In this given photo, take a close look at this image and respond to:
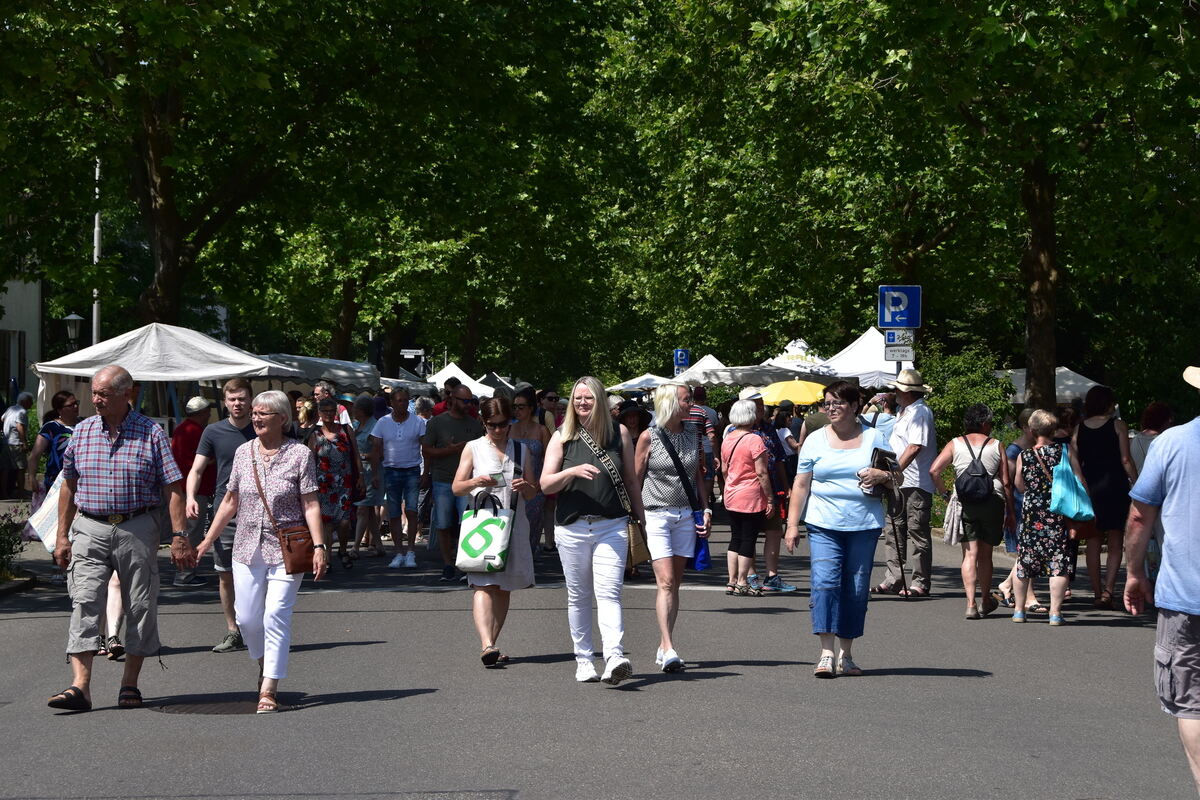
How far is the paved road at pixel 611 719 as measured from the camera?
650 cm

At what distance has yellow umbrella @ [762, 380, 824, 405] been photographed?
29.5m

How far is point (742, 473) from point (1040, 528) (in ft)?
9.10

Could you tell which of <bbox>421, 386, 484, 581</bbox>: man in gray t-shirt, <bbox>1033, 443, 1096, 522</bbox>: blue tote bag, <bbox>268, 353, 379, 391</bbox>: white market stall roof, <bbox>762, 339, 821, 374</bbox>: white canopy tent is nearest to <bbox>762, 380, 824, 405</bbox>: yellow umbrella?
<bbox>762, 339, 821, 374</bbox>: white canopy tent

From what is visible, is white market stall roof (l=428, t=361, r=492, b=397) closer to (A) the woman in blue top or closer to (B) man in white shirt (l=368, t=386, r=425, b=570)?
(B) man in white shirt (l=368, t=386, r=425, b=570)

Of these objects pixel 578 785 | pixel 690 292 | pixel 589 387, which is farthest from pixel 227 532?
pixel 690 292

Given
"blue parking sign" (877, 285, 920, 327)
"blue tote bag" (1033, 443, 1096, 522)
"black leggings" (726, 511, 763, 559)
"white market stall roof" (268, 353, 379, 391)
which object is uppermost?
"blue parking sign" (877, 285, 920, 327)

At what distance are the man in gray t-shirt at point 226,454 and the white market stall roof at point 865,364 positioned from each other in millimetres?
19672

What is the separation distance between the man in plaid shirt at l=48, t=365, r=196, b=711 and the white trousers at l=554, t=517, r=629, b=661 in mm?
2125

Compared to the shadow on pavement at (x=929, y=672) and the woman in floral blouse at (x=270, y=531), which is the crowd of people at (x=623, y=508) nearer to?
the woman in floral blouse at (x=270, y=531)

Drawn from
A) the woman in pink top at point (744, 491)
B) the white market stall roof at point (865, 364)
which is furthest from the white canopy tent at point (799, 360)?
the woman in pink top at point (744, 491)

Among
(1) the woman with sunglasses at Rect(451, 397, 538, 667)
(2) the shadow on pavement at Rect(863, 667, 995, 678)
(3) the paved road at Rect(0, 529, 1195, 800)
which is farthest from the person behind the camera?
(1) the woman with sunglasses at Rect(451, 397, 538, 667)

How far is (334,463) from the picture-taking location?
1427 cm

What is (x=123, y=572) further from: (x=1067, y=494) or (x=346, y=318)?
(x=346, y=318)

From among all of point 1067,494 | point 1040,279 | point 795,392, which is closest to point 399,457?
point 1067,494
